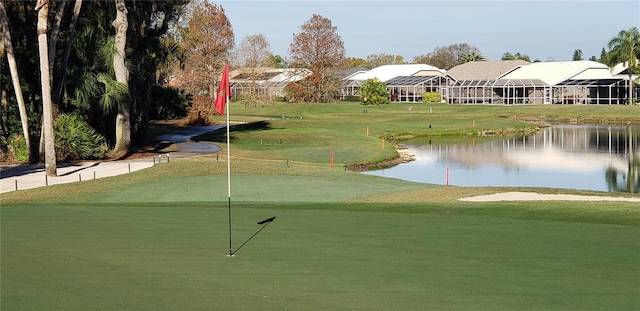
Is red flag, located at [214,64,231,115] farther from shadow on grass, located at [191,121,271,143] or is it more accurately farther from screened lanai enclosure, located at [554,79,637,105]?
screened lanai enclosure, located at [554,79,637,105]

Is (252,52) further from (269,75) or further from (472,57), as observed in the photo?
(472,57)

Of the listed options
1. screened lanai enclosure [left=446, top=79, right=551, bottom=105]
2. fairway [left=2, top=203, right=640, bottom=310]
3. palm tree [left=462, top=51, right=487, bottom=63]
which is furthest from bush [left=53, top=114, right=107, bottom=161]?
palm tree [left=462, top=51, right=487, bottom=63]

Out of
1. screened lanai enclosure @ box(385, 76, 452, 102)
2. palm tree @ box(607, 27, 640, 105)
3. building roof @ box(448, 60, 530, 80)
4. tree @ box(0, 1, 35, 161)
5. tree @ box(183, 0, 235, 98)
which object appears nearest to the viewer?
tree @ box(0, 1, 35, 161)

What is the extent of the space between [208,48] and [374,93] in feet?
94.0

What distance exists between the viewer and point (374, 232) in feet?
53.7

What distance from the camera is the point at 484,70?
415ft

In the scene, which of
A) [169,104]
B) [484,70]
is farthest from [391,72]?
[169,104]

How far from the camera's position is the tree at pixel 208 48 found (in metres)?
85.9

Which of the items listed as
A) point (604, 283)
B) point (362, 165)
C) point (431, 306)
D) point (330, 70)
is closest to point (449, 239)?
point (604, 283)

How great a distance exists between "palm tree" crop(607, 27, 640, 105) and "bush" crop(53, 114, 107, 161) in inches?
2932

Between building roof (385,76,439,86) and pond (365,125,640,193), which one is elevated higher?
→ building roof (385,76,439,86)

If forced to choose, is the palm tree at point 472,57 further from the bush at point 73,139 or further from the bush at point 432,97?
the bush at point 73,139

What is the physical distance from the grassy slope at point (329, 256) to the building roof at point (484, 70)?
99559mm

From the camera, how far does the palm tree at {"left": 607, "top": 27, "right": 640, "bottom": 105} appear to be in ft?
325
